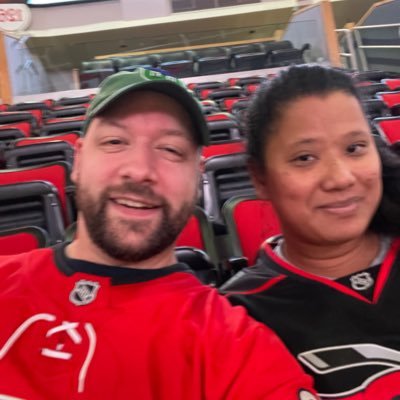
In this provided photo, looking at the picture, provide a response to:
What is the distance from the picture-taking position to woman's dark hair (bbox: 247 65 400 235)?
3.08 feet

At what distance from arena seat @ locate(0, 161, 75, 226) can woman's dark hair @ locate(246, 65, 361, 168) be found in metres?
1.23

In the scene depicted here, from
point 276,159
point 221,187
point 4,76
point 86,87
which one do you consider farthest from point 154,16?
point 276,159

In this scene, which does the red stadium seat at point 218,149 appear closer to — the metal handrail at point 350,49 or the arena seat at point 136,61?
the metal handrail at point 350,49

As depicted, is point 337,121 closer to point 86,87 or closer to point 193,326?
point 193,326

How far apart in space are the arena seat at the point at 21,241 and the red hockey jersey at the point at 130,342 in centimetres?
59

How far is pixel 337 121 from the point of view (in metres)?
0.89

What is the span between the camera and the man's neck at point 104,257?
860 mm

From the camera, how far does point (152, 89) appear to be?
0.91 meters

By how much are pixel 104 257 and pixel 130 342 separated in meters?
0.18

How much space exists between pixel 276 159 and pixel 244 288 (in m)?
0.26

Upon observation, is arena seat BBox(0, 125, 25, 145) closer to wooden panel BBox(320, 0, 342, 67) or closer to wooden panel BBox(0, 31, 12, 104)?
wooden panel BBox(0, 31, 12, 104)

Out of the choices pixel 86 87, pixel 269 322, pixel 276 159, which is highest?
pixel 86 87

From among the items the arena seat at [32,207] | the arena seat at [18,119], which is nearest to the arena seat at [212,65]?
the arena seat at [18,119]

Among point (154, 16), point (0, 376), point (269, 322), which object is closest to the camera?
point (0, 376)
